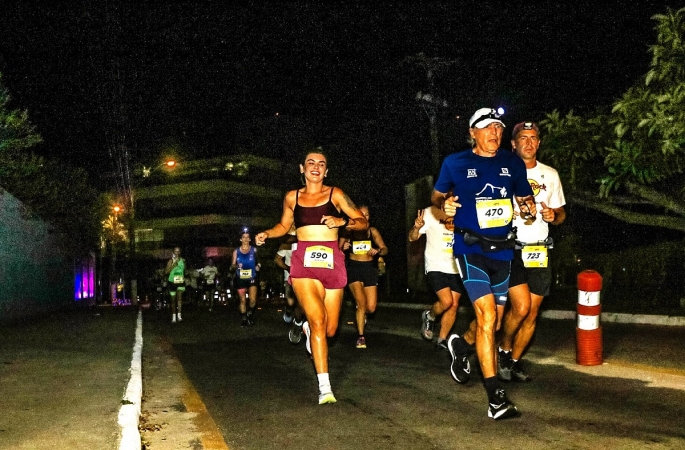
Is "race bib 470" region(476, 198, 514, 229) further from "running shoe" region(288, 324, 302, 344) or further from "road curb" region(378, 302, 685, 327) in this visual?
"road curb" region(378, 302, 685, 327)

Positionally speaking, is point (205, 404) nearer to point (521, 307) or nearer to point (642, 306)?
point (521, 307)

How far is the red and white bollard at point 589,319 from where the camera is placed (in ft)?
26.6

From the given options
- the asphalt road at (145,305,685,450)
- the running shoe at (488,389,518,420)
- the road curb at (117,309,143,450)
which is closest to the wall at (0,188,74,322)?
the asphalt road at (145,305,685,450)

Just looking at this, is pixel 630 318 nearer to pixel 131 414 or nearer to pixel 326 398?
pixel 326 398

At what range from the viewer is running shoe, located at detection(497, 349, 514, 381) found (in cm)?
737

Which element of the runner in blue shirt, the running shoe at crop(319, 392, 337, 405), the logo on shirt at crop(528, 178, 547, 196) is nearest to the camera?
the runner in blue shirt

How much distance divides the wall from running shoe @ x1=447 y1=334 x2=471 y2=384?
1494 centimetres

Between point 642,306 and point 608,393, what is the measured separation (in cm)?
978

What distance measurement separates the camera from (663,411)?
5879 millimetres

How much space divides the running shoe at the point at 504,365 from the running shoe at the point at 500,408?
5.64 feet

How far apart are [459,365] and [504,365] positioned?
2.53 ft

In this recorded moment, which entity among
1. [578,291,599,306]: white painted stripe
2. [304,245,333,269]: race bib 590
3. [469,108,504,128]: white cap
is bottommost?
[578,291,599,306]: white painted stripe

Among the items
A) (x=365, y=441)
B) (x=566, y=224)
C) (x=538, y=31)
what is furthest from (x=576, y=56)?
(x=365, y=441)

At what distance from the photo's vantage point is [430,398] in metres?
6.62
